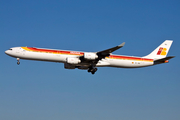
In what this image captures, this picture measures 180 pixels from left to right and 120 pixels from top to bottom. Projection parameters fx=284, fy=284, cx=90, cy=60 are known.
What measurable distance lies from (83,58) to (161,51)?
19124 mm

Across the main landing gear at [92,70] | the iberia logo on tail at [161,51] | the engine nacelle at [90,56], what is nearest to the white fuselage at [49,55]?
the main landing gear at [92,70]

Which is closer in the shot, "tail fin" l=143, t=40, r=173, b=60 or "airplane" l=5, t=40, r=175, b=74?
"airplane" l=5, t=40, r=175, b=74

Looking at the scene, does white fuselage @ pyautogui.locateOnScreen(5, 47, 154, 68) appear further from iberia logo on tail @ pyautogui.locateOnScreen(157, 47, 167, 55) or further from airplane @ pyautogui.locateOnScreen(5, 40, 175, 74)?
iberia logo on tail @ pyautogui.locateOnScreen(157, 47, 167, 55)

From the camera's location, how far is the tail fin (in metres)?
59.4

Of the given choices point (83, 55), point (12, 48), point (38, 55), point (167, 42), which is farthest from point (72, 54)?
point (167, 42)

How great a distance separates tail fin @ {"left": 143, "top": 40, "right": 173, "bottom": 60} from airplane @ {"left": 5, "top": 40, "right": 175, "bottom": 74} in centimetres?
243

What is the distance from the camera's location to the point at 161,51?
60594 mm

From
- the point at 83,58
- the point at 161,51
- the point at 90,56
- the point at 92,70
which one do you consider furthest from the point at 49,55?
the point at 161,51

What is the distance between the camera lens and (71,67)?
56.0 metres

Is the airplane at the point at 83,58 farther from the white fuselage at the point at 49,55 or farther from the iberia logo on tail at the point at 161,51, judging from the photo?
the iberia logo on tail at the point at 161,51

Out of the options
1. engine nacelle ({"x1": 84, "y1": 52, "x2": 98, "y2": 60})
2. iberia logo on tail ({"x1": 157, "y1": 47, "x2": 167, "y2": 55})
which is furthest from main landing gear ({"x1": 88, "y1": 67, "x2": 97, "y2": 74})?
iberia logo on tail ({"x1": 157, "y1": 47, "x2": 167, "y2": 55})

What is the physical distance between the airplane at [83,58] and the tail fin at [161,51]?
243cm

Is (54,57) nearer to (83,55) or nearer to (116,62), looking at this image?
(83,55)

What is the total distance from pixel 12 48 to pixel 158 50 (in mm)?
30091
